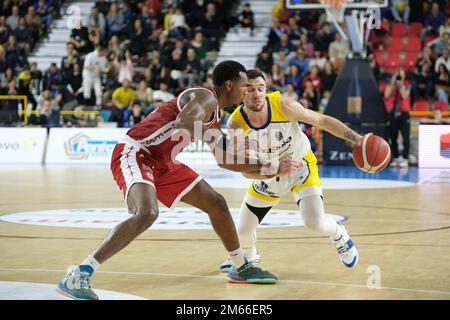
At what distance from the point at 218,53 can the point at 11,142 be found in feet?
22.7

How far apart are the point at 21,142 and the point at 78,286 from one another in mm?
14925

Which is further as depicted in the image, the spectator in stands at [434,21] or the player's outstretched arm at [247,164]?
the spectator in stands at [434,21]

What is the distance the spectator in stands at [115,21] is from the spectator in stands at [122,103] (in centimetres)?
335

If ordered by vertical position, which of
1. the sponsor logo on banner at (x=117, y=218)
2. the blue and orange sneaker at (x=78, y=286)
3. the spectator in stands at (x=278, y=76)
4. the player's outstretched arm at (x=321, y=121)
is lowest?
the sponsor logo on banner at (x=117, y=218)

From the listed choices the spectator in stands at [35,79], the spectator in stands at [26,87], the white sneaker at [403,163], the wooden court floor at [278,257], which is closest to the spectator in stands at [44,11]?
the spectator in stands at [35,79]

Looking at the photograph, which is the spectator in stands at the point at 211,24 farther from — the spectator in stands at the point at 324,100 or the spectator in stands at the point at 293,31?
the spectator in stands at the point at 324,100

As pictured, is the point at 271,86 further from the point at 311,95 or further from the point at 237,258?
the point at 237,258

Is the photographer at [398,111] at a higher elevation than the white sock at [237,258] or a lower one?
lower

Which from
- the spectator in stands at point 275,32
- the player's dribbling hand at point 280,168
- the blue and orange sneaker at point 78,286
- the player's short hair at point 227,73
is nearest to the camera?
the blue and orange sneaker at point 78,286

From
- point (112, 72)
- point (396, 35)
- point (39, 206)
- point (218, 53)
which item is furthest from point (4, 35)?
point (39, 206)

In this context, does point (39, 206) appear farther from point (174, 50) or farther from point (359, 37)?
point (174, 50)

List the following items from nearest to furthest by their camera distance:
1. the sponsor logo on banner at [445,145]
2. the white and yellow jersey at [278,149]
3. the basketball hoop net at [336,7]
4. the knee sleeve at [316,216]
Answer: the knee sleeve at [316,216] < the white and yellow jersey at [278,149] < the sponsor logo on banner at [445,145] < the basketball hoop net at [336,7]

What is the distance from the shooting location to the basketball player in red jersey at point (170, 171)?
6000 mm

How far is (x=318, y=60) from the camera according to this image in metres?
21.9
